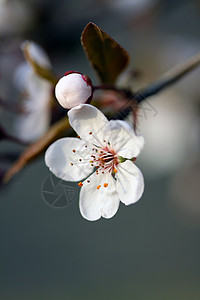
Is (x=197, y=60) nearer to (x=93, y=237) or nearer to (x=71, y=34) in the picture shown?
(x=71, y=34)

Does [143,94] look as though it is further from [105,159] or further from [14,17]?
[14,17]

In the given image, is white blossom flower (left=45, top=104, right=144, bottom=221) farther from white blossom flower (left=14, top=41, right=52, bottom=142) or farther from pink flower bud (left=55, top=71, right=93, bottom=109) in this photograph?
white blossom flower (left=14, top=41, right=52, bottom=142)

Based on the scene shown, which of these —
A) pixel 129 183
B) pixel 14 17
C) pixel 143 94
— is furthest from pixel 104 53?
pixel 14 17

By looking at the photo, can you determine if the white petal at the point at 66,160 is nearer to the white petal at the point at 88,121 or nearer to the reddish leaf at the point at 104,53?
the white petal at the point at 88,121

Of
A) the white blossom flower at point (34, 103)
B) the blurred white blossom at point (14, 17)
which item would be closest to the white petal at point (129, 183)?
the white blossom flower at point (34, 103)

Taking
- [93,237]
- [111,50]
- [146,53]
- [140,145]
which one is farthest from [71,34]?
[93,237]

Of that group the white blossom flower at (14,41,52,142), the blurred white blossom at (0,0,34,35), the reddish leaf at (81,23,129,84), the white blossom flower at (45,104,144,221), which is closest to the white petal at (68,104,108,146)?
the white blossom flower at (45,104,144,221)
